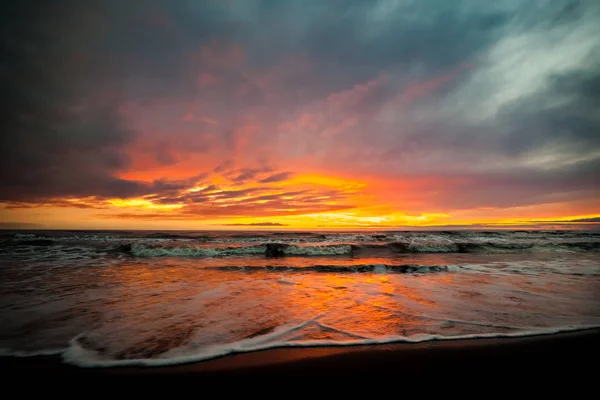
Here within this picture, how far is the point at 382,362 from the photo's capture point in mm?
3533

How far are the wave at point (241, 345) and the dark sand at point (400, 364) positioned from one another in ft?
0.34

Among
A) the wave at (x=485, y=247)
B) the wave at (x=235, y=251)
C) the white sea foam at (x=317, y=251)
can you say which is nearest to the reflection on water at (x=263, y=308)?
the wave at (x=235, y=251)

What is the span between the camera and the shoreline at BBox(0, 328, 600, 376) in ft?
10.8

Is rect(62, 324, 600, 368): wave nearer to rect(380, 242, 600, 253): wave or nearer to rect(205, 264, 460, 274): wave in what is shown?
rect(205, 264, 460, 274): wave

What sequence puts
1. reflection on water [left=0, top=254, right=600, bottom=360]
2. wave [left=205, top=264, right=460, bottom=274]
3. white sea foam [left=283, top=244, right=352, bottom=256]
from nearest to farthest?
reflection on water [left=0, top=254, right=600, bottom=360] → wave [left=205, top=264, right=460, bottom=274] → white sea foam [left=283, top=244, right=352, bottom=256]

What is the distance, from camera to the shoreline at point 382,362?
330 centimetres

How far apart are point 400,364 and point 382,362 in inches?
8.8

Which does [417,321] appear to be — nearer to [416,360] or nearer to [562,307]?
[416,360]

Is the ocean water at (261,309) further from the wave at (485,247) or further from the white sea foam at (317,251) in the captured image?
the wave at (485,247)

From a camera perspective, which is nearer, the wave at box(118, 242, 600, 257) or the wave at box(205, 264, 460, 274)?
the wave at box(205, 264, 460, 274)

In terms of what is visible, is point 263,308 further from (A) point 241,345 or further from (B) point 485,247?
(B) point 485,247

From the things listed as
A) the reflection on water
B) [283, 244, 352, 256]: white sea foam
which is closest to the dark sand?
the reflection on water

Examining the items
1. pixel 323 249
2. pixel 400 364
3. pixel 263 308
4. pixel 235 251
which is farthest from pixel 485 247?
pixel 400 364

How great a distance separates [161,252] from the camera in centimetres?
1873
